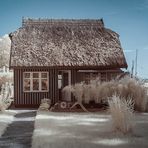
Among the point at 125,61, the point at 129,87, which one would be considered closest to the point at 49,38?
the point at 125,61

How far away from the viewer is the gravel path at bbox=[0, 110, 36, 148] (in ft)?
31.1

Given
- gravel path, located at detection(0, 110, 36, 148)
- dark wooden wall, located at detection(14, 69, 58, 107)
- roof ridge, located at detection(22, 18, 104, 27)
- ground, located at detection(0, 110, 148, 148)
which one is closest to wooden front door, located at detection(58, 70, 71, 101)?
dark wooden wall, located at detection(14, 69, 58, 107)

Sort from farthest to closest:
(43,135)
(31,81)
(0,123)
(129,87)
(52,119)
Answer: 1. (31,81)
2. (129,87)
3. (52,119)
4. (0,123)
5. (43,135)

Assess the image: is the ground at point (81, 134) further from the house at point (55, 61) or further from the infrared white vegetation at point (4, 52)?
the infrared white vegetation at point (4, 52)

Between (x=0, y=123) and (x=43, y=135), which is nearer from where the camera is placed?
(x=43, y=135)

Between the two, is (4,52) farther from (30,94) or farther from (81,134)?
(81,134)

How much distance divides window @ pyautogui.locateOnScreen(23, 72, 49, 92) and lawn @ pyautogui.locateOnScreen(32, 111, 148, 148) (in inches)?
287

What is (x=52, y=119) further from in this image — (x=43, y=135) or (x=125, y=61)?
(x=125, y=61)

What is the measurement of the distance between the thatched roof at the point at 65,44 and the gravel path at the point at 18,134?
7.12 m

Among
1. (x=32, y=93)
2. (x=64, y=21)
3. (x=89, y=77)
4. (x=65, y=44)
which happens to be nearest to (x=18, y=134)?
(x=32, y=93)

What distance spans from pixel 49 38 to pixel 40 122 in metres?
10.2

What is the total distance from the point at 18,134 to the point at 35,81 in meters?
10.3

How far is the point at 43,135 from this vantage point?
10.5 m

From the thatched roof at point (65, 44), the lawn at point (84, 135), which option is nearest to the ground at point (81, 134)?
the lawn at point (84, 135)
